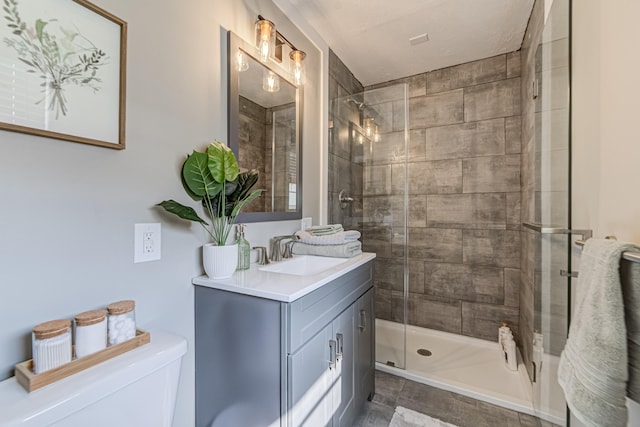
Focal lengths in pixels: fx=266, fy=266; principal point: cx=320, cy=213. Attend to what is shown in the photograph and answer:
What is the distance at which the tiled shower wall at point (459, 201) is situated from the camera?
2318 mm

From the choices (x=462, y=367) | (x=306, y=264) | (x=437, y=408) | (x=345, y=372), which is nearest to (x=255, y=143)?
(x=306, y=264)

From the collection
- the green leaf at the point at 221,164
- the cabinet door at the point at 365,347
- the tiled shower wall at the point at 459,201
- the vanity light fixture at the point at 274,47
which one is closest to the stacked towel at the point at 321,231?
the cabinet door at the point at 365,347

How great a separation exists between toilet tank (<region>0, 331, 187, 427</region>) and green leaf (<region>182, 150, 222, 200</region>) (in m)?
0.54

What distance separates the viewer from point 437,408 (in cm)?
167

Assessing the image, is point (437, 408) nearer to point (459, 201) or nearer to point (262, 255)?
point (262, 255)

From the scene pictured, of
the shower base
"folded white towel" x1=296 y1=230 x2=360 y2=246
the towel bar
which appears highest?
the towel bar

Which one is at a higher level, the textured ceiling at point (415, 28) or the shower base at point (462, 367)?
the textured ceiling at point (415, 28)

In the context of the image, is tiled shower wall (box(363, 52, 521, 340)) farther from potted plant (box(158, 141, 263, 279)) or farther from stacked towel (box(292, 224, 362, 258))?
potted plant (box(158, 141, 263, 279))

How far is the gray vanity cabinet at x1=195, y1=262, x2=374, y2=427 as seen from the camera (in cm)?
94

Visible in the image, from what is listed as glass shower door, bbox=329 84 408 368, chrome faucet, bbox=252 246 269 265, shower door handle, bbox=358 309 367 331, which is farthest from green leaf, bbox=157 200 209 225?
glass shower door, bbox=329 84 408 368

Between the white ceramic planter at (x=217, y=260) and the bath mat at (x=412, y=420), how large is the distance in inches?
52.7

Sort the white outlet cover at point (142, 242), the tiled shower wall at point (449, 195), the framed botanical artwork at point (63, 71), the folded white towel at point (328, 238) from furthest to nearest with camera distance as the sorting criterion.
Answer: the tiled shower wall at point (449, 195), the folded white towel at point (328, 238), the white outlet cover at point (142, 242), the framed botanical artwork at point (63, 71)

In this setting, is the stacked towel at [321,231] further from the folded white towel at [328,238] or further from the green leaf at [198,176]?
the green leaf at [198,176]

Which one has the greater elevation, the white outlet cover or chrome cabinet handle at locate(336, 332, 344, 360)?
the white outlet cover
